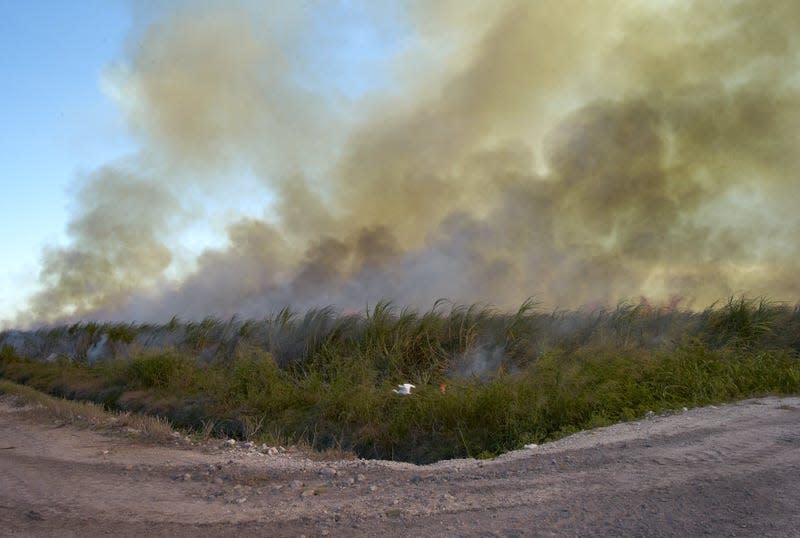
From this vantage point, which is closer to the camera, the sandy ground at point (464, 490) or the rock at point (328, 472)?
the sandy ground at point (464, 490)

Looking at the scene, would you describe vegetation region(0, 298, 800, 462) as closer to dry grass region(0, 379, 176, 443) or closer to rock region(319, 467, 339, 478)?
dry grass region(0, 379, 176, 443)

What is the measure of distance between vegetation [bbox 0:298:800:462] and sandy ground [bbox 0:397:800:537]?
1264 mm

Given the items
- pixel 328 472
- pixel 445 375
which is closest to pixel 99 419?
pixel 328 472

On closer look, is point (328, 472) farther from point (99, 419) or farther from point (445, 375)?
point (445, 375)

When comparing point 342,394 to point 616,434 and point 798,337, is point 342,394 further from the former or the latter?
point 798,337

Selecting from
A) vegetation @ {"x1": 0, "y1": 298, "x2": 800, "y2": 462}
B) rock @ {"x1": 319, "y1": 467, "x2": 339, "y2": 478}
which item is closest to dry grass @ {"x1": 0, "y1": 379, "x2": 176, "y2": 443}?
vegetation @ {"x1": 0, "y1": 298, "x2": 800, "y2": 462}

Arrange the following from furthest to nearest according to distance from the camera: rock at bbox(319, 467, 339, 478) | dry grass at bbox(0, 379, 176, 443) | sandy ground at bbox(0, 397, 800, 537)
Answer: dry grass at bbox(0, 379, 176, 443), rock at bbox(319, 467, 339, 478), sandy ground at bbox(0, 397, 800, 537)

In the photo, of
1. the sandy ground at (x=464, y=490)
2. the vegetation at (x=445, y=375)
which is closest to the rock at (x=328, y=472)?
the sandy ground at (x=464, y=490)

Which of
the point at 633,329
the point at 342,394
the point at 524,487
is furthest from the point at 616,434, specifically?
the point at 633,329

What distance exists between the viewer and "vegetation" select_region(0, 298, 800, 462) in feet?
25.9

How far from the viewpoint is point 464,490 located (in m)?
4.95

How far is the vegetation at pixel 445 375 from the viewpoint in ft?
25.9

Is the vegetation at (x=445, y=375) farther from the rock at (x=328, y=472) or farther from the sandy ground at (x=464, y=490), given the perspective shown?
→ the rock at (x=328, y=472)

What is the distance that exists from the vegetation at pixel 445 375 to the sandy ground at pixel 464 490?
126 centimetres
